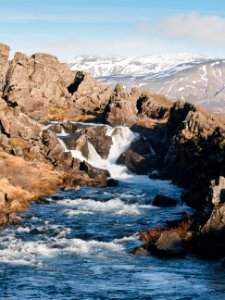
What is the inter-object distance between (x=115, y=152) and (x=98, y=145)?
3.75 meters

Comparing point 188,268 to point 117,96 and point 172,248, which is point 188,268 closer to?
point 172,248

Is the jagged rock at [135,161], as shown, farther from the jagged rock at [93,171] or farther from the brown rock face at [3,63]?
the brown rock face at [3,63]

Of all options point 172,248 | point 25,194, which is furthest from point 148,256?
point 25,194

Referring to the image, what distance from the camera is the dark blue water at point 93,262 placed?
3384cm

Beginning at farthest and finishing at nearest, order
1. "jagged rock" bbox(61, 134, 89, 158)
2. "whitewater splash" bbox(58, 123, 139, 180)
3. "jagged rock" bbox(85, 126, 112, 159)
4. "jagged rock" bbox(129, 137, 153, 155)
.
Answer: "jagged rock" bbox(85, 126, 112, 159), "jagged rock" bbox(129, 137, 153, 155), "jagged rock" bbox(61, 134, 89, 158), "whitewater splash" bbox(58, 123, 139, 180)

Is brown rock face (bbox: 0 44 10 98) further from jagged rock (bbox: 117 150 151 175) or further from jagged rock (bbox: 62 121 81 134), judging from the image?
jagged rock (bbox: 117 150 151 175)

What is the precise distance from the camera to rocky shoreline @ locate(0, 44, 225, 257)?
152 ft

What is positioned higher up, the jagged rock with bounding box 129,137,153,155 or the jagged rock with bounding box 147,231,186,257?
the jagged rock with bounding box 129,137,153,155

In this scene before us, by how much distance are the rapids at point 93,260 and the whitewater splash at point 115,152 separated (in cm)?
2480

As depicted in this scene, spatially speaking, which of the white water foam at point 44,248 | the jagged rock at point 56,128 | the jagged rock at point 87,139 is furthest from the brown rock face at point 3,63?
the white water foam at point 44,248

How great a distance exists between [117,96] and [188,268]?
8987 cm

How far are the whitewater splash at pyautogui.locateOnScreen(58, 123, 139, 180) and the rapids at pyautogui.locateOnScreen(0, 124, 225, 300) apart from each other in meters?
24.8

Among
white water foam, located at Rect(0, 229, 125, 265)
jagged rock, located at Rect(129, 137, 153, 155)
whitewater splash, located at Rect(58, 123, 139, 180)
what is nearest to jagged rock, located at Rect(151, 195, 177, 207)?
white water foam, located at Rect(0, 229, 125, 265)

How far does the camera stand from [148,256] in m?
42.8
